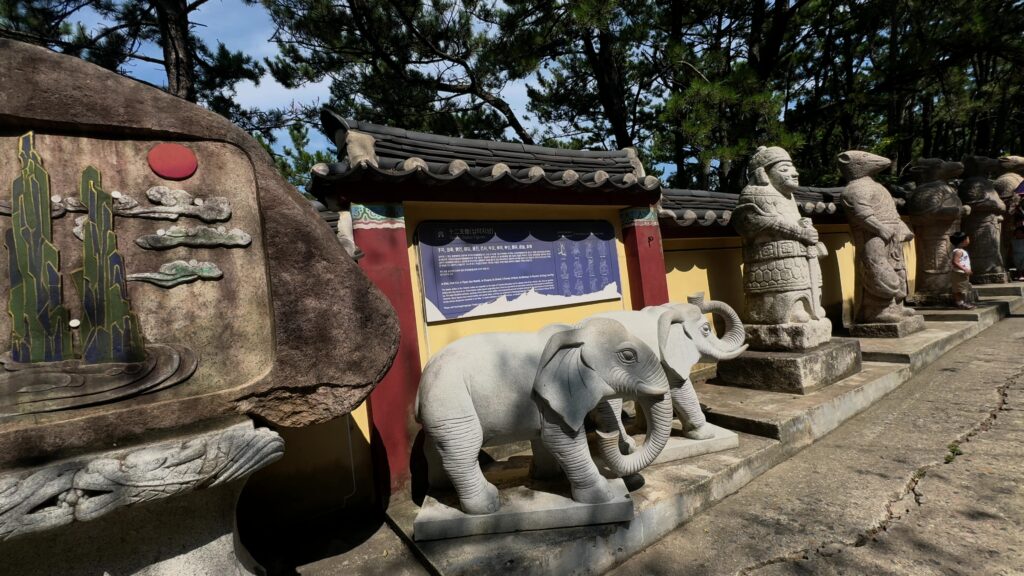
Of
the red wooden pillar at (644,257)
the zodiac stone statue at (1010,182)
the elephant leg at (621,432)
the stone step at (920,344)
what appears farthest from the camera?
the zodiac stone statue at (1010,182)

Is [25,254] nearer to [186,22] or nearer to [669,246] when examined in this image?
[669,246]

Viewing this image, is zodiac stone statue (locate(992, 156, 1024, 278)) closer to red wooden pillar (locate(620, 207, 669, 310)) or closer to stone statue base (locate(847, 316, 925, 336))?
stone statue base (locate(847, 316, 925, 336))

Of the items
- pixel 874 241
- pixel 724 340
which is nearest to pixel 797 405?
pixel 724 340

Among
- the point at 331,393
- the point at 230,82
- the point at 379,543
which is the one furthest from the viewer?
the point at 230,82

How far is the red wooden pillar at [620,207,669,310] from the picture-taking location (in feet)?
15.4

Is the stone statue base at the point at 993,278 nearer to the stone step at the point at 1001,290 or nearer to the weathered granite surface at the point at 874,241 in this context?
the stone step at the point at 1001,290

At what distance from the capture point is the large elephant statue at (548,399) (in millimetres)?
2498

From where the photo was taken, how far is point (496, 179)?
3551mm

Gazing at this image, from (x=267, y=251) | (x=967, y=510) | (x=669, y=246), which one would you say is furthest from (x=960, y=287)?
(x=267, y=251)

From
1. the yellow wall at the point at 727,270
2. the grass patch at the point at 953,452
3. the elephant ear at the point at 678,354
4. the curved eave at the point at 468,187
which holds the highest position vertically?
the curved eave at the point at 468,187

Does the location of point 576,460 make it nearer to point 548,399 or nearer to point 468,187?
point 548,399

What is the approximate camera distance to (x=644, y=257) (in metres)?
4.70

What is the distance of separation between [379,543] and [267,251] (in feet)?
6.49

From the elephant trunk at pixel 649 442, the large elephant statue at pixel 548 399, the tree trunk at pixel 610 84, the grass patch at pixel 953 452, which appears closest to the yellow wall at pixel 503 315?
the large elephant statue at pixel 548 399
